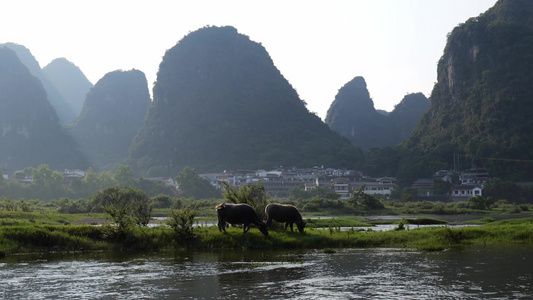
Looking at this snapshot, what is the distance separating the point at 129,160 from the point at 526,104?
10267cm

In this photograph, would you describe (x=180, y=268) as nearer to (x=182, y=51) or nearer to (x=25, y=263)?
(x=25, y=263)

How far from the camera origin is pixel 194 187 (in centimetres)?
8919

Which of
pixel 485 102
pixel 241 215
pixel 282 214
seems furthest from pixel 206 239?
pixel 485 102

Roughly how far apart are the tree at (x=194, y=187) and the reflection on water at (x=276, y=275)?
72431 millimetres

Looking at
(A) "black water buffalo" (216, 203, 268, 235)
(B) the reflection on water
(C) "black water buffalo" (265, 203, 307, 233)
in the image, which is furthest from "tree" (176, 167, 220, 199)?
(B) the reflection on water

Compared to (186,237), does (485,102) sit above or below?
above

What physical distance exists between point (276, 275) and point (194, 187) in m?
77.4

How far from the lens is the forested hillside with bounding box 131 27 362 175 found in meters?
136

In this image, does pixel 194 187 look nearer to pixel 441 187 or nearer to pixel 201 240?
pixel 441 187

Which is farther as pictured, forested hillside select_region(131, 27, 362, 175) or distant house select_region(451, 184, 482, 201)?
forested hillside select_region(131, 27, 362, 175)

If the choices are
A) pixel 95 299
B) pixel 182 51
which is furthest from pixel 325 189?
pixel 182 51

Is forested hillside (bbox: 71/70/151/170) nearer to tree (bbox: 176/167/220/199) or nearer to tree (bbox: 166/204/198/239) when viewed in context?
tree (bbox: 176/167/220/199)

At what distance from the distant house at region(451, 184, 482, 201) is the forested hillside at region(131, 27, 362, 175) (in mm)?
40069

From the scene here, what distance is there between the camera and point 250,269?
13.8 metres
